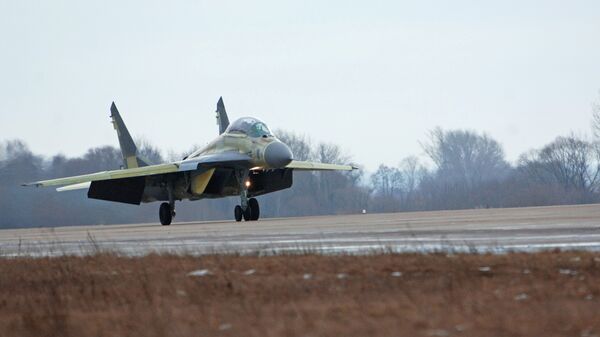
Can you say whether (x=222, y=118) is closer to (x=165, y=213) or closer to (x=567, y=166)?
(x=165, y=213)

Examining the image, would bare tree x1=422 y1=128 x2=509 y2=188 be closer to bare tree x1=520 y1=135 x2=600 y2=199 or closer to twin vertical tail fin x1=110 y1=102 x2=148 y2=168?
bare tree x1=520 y1=135 x2=600 y2=199

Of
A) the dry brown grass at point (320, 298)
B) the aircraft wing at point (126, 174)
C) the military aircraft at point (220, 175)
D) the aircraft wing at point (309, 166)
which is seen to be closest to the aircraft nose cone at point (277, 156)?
the military aircraft at point (220, 175)

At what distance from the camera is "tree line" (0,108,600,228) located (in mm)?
55375

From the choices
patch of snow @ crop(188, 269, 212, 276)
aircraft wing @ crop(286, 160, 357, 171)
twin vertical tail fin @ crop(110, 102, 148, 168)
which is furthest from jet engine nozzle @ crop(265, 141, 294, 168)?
patch of snow @ crop(188, 269, 212, 276)

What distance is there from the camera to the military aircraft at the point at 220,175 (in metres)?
34.1

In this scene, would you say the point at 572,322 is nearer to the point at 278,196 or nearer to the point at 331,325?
the point at 331,325

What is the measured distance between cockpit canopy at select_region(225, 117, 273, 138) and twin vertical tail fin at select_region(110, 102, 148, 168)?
28.2 ft

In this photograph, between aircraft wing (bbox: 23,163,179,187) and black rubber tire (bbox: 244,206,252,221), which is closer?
black rubber tire (bbox: 244,206,252,221)

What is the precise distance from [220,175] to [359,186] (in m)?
50.4

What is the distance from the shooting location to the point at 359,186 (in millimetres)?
86062

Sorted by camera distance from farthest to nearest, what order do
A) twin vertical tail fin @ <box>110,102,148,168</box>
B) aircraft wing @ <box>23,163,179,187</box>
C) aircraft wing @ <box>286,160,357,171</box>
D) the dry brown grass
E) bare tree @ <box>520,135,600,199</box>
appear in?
1. bare tree @ <box>520,135,600,199</box>
2. twin vertical tail fin @ <box>110,102,148,168</box>
3. aircraft wing @ <box>286,160,357,171</box>
4. aircraft wing @ <box>23,163,179,187</box>
5. the dry brown grass

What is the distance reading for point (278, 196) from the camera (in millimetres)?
→ 79312

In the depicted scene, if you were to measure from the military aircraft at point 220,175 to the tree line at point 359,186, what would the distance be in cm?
1699

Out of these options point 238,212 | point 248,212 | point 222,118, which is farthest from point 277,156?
point 222,118
